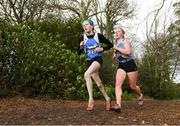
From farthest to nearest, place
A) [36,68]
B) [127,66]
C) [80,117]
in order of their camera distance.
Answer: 1. [36,68]
2. [127,66]
3. [80,117]

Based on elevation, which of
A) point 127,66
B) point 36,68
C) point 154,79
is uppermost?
point 154,79

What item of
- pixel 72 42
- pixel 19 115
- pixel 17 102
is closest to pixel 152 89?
pixel 72 42

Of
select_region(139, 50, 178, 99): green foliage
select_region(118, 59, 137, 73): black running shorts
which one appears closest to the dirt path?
select_region(118, 59, 137, 73): black running shorts

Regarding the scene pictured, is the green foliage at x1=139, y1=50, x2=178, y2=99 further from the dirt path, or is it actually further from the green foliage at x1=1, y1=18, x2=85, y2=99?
the dirt path

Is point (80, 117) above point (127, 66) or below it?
below

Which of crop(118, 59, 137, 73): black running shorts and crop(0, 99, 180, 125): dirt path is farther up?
crop(118, 59, 137, 73): black running shorts

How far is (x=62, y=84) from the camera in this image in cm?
1473

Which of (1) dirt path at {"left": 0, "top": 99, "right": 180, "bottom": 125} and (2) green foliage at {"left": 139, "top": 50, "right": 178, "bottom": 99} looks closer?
Result: (1) dirt path at {"left": 0, "top": 99, "right": 180, "bottom": 125}

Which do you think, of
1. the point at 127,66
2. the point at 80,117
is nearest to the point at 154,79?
the point at 127,66

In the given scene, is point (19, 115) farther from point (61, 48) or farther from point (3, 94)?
point (61, 48)

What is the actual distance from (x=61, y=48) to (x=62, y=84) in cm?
172

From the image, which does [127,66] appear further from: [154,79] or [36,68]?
[154,79]

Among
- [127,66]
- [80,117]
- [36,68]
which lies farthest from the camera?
[36,68]

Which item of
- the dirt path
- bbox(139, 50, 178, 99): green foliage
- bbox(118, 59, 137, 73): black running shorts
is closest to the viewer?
the dirt path
